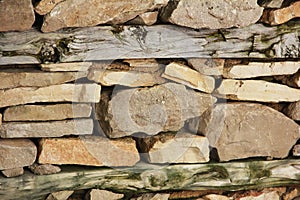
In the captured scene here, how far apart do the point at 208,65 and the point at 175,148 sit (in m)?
0.38

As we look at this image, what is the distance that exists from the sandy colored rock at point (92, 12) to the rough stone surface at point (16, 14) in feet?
0.23

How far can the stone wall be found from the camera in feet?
7.53

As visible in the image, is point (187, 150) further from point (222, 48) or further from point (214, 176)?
point (222, 48)

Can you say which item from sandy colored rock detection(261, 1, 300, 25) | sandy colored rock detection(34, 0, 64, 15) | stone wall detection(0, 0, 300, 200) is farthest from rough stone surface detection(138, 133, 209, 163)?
sandy colored rock detection(34, 0, 64, 15)

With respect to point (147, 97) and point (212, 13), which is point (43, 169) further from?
point (212, 13)

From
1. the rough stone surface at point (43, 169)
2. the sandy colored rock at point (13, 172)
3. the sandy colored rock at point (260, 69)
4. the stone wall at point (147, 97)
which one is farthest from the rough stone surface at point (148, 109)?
the sandy colored rock at point (13, 172)

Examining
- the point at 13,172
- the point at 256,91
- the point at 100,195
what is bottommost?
the point at 100,195

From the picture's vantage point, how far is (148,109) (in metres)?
2.42

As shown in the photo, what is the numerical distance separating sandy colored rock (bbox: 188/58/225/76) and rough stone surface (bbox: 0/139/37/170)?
734 millimetres

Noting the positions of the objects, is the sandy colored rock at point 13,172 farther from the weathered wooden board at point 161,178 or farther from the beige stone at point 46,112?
the beige stone at point 46,112

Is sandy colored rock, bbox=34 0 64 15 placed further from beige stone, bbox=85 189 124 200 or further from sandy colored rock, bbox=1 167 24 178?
beige stone, bbox=85 189 124 200

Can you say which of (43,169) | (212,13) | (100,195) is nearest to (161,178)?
(100,195)

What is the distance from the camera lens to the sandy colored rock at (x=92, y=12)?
7.34ft

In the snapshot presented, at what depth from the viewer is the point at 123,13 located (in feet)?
7.61
